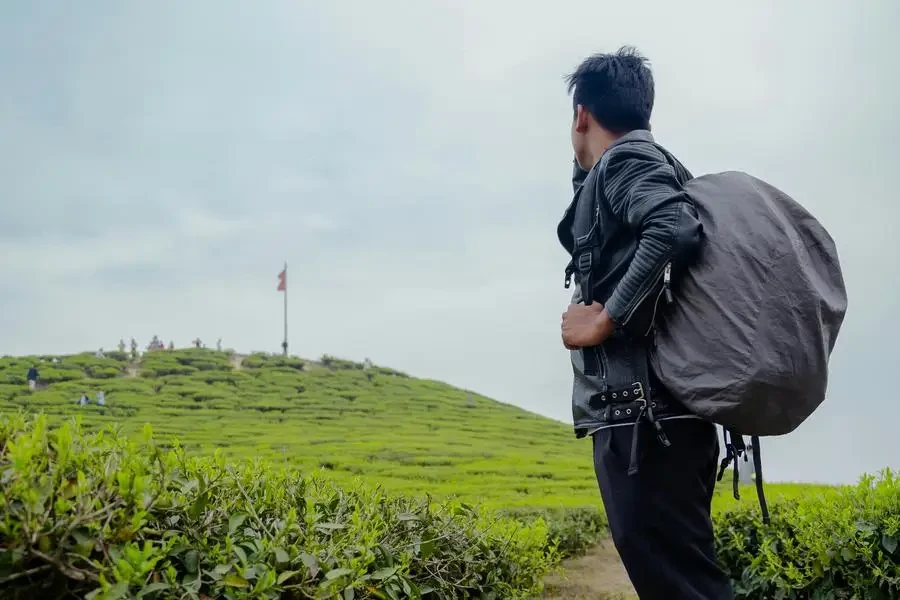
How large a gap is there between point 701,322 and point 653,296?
120mm

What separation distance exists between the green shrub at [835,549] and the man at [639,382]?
161 centimetres

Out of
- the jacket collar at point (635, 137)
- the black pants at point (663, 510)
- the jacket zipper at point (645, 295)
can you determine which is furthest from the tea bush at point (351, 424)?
the jacket collar at point (635, 137)

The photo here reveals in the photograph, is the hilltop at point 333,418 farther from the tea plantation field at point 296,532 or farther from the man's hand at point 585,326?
the man's hand at point 585,326

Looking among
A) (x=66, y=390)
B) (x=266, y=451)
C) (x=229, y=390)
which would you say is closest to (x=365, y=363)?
(x=229, y=390)

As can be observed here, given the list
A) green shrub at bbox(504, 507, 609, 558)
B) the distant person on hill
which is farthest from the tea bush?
the distant person on hill

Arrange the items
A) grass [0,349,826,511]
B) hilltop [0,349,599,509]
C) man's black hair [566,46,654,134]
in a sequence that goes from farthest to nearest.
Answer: hilltop [0,349,599,509] < grass [0,349,826,511] < man's black hair [566,46,654,134]

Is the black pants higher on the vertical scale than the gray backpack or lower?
lower

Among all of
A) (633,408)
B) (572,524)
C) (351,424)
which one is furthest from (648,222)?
(351,424)

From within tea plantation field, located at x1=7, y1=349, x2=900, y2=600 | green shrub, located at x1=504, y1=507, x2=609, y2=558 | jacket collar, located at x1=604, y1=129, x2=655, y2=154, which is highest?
jacket collar, located at x1=604, y1=129, x2=655, y2=154

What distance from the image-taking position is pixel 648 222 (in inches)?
63.4

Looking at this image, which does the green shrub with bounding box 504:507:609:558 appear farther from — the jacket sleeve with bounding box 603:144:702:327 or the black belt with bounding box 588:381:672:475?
the jacket sleeve with bounding box 603:144:702:327

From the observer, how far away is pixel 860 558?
295cm

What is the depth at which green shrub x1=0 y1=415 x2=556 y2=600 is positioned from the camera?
1198 millimetres

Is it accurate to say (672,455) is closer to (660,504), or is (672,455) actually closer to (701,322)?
(660,504)
